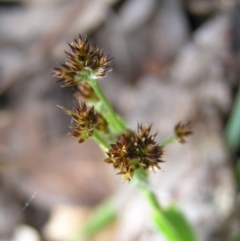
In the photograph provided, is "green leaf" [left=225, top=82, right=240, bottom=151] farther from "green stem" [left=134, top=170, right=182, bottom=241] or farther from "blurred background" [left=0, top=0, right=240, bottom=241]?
"green stem" [left=134, top=170, right=182, bottom=241]

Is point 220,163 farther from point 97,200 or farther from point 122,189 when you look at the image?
point 97,200

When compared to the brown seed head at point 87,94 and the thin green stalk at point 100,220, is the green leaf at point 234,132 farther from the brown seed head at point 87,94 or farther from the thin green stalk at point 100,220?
the brown seed head at point 87,94

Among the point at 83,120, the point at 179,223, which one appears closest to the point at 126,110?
the point at 179,223

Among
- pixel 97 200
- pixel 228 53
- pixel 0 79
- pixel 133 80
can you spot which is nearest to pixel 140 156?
pixel 97 200

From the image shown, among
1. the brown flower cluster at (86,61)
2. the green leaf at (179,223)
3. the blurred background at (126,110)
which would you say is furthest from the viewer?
the blurred background at (126,110)

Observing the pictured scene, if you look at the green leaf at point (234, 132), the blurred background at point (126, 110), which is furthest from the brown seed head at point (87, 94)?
the green leaf at point (234, 132)

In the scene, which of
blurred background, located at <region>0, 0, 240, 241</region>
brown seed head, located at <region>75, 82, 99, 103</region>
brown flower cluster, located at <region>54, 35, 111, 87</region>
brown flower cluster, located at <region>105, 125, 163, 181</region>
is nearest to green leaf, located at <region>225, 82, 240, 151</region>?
blurred background, located at <region>0, 0, 240, 241</region>

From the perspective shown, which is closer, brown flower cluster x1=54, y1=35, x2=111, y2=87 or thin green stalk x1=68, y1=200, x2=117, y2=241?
brown flower cluster x1=54, y1=35, x2=111, y2=87
